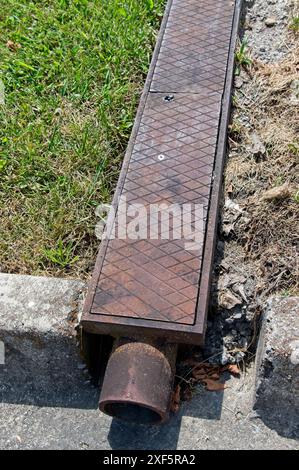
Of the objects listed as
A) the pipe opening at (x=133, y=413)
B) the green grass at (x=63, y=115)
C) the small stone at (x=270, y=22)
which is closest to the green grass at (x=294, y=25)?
the small stone at (x=270, y=22)

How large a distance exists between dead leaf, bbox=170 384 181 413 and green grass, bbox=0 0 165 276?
767mm

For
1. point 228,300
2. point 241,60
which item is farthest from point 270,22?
point 228,300

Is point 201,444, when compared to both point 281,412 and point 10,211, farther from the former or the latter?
→ point 10,211

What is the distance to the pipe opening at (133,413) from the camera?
2.51 m

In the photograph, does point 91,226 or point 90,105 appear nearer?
point 91,226

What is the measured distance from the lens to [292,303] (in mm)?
2574

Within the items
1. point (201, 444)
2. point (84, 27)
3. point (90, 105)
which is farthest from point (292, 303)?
point (84, 27)

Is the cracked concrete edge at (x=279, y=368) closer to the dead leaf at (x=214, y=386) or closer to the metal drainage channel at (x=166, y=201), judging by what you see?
the dead leaf at (x=214, y=386)

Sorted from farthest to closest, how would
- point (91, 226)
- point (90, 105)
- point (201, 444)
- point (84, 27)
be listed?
point (84, 27)
point (90, 105)
point (91, 226)
point (201, 444)

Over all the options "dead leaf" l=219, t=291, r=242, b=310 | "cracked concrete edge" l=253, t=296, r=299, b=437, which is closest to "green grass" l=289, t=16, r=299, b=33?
"dead leaf" l=219, t=291, r=242, b=310

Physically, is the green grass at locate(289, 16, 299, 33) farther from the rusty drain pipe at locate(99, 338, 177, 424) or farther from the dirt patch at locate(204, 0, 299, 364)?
the rusty drain pipe at locate(99, 338, 177, 424)

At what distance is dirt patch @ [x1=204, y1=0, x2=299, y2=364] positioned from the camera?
281 centimetres

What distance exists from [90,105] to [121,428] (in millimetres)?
2050

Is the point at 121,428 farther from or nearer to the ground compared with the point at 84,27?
nearer to the ground
